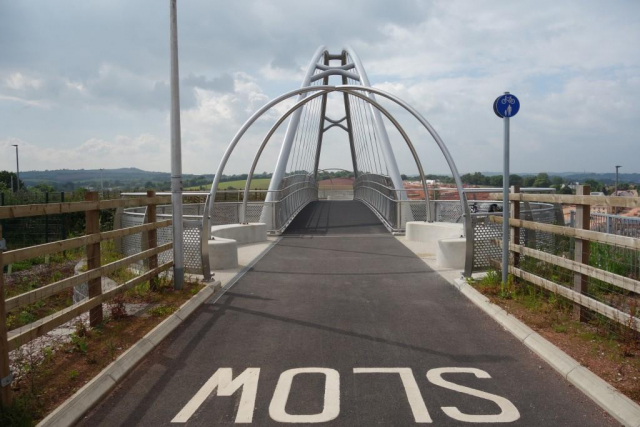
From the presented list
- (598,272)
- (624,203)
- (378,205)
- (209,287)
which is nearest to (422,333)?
(598,272)

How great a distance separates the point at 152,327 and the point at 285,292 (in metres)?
2.68

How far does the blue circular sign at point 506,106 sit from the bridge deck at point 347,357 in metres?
2.72

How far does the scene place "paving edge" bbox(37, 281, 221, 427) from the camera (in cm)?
361

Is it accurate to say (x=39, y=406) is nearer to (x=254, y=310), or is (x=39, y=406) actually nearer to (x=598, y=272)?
(x=254, y=310)

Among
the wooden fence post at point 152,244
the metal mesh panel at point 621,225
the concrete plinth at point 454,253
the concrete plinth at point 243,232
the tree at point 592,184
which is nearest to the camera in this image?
the tree at point 592,184

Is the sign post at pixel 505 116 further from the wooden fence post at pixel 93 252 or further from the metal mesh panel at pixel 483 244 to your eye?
the wooden fence post at pixel 93 252

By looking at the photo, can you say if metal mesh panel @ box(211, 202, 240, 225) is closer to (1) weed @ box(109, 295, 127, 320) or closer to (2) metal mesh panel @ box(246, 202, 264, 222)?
(2) metal mesh panel @ box(246, 202, 264, 222)

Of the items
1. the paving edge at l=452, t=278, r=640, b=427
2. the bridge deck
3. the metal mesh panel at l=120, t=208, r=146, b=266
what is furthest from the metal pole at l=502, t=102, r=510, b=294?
the metal mesh panel at l=120, t=208, r=146, b=266

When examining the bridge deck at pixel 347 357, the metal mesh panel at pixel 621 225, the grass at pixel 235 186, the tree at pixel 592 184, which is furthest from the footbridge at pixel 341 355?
the grass at pixel 235 186

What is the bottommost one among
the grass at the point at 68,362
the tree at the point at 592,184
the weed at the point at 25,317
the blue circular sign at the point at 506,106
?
the weed at the point at 25,317

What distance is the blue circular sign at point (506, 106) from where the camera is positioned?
24.2 feet

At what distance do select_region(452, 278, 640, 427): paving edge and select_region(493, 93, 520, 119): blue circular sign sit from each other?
2.74 m

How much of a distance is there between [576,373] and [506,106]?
13.8 ft

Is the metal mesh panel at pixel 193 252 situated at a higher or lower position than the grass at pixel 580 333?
higher
